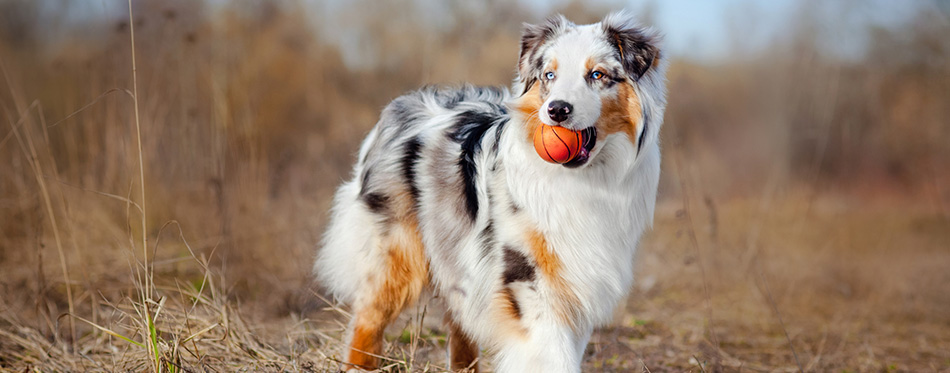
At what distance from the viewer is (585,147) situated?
114 inches

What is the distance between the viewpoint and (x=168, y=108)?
645 cm

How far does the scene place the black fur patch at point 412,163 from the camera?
3.54 meters

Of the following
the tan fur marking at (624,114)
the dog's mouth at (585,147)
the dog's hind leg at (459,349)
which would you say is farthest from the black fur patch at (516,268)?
the dog's hind leg at (459,349)

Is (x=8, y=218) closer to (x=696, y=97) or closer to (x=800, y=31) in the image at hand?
(x=696, y=97)

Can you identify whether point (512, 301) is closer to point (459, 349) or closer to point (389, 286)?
point (389, 286)

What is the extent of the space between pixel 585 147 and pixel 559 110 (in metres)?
0.26

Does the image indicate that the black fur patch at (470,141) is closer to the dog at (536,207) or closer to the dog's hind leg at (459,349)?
the dog at (536,207)

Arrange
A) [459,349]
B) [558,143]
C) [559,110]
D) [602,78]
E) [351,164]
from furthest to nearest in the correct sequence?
[351,164], [459,349], [602,78], [558,143], [559,110]

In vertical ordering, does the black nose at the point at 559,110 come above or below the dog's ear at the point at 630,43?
below

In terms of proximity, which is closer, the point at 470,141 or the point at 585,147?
the point at 585,147

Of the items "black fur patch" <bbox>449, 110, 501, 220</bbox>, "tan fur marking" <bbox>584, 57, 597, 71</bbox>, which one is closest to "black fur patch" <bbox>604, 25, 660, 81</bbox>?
"tan fur marking" <bbox>584, 57, 597, 71</bbox>

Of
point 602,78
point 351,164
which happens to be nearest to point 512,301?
point 602,78

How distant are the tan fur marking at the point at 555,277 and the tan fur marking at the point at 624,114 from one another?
0.51m

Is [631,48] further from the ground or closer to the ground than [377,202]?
further from the ground
